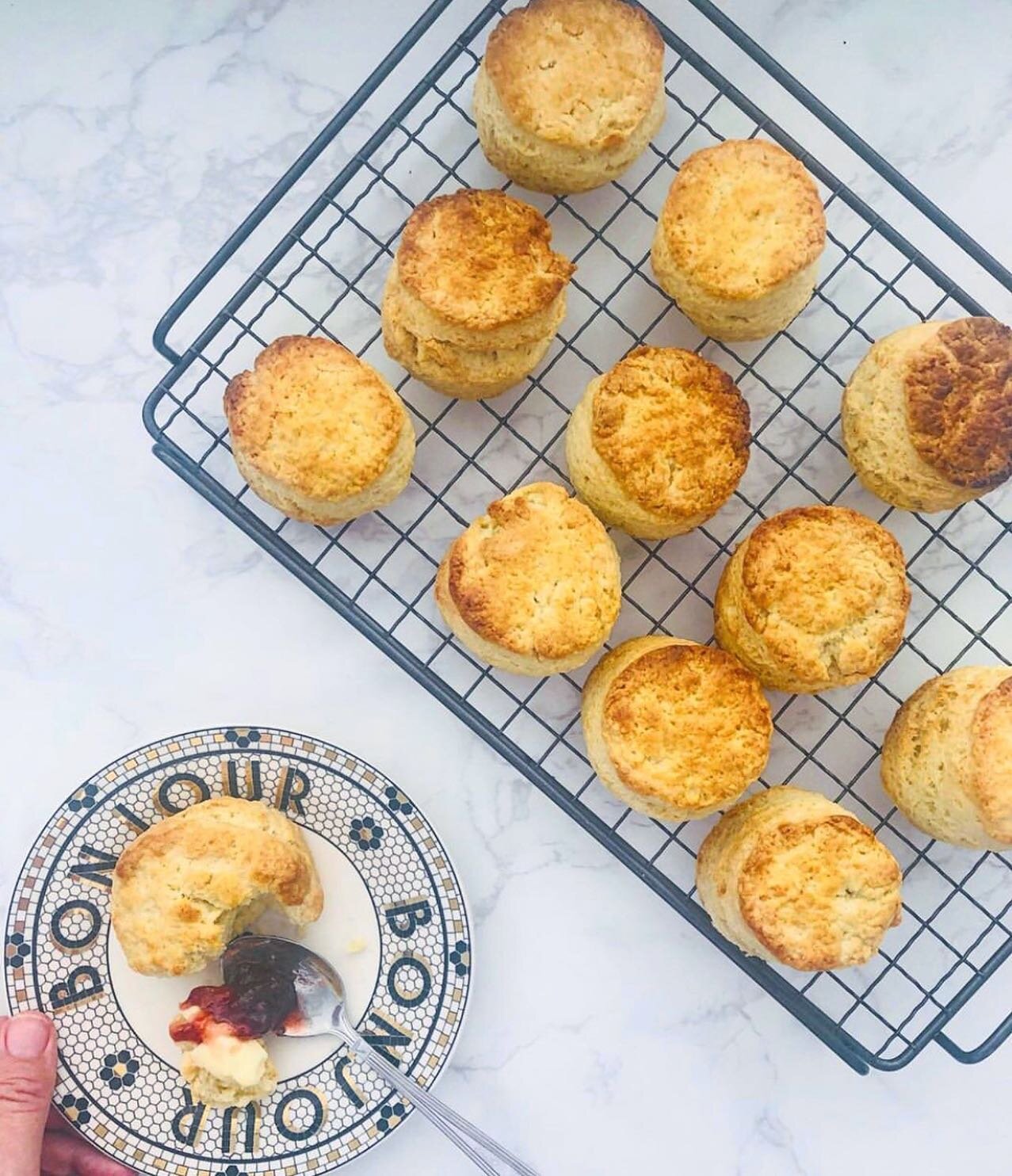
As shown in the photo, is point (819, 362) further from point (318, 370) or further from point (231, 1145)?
point (231, 1145)

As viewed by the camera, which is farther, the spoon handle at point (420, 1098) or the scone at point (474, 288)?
the spoon handle at point (420, 1098)

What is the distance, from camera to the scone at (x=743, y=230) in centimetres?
254

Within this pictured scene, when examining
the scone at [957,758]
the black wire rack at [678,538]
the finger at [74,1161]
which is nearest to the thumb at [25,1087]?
the finger at [74,1161]

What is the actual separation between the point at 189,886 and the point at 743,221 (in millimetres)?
1825

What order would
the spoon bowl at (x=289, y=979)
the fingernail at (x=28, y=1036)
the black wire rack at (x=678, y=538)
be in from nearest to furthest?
the fingernail at (x=28, y=1036) < the spoon bowl at (x=289, y=979) < the black wire rack at (x=678, y=538)

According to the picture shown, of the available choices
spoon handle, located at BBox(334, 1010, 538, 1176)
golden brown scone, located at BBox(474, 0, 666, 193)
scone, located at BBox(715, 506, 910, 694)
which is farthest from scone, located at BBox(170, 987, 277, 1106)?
golden brown scone, located at BBox(474, 0, 666, 193)

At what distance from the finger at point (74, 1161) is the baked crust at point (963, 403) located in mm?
2411

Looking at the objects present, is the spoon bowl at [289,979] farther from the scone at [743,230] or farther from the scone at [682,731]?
the scone at [743,230]

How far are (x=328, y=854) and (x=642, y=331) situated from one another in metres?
1.42

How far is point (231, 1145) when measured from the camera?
2.72m

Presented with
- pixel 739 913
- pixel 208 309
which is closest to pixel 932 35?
pixel 208 309

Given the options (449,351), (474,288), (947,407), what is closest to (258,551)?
(449,351)

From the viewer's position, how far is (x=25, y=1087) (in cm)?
259

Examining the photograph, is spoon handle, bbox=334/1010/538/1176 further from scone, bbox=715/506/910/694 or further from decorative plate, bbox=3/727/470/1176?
scone, bbox=715/506/910/694
